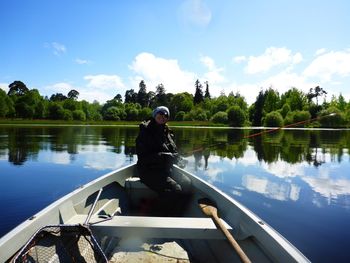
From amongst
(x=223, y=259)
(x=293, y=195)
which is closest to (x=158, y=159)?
(x=223, y=259)

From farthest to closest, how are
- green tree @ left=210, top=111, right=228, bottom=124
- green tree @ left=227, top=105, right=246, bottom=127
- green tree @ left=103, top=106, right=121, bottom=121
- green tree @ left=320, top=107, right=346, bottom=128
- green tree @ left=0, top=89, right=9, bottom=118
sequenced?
green tree @ left=103, top=106, right=121, bottom=121, green tree @ left=210, top=111, right=228, bottom=124, green tree @ left=227, top=105, right=246, bottom=127, green tree @ left=0, top=89, right=9, bottom=118, green tree @ left=320, top=107, right=346, bottom=128

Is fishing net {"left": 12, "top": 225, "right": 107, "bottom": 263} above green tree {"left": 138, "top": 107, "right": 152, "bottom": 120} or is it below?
below

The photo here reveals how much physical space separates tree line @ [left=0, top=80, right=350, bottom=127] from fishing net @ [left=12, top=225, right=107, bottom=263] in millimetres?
67590

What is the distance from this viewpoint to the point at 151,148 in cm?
550

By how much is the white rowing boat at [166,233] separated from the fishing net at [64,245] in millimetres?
99

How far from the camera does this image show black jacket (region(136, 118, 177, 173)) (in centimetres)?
537

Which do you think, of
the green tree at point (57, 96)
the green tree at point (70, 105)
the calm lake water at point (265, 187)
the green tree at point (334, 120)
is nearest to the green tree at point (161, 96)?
the green tree at point (70, 105)

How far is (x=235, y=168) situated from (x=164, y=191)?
32.2ft

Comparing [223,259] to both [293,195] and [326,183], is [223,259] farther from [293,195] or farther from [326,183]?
[326,183]

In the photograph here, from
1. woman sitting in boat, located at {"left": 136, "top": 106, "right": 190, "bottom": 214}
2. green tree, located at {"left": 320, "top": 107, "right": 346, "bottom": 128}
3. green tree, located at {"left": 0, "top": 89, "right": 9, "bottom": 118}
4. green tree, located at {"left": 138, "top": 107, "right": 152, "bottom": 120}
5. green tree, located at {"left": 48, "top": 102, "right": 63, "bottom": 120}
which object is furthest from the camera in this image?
green tree, located at {"left": 138, "top": 107, "right": 152, "bottom": 120}

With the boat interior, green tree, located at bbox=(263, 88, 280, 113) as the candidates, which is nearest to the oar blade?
the boat interior

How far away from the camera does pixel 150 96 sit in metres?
130

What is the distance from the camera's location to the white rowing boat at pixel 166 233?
3.03 meters

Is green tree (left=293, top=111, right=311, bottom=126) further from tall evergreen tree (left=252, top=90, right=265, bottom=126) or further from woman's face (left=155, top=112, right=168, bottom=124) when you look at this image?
woman's face (left=155, top=112, right=168, bottom=124)
